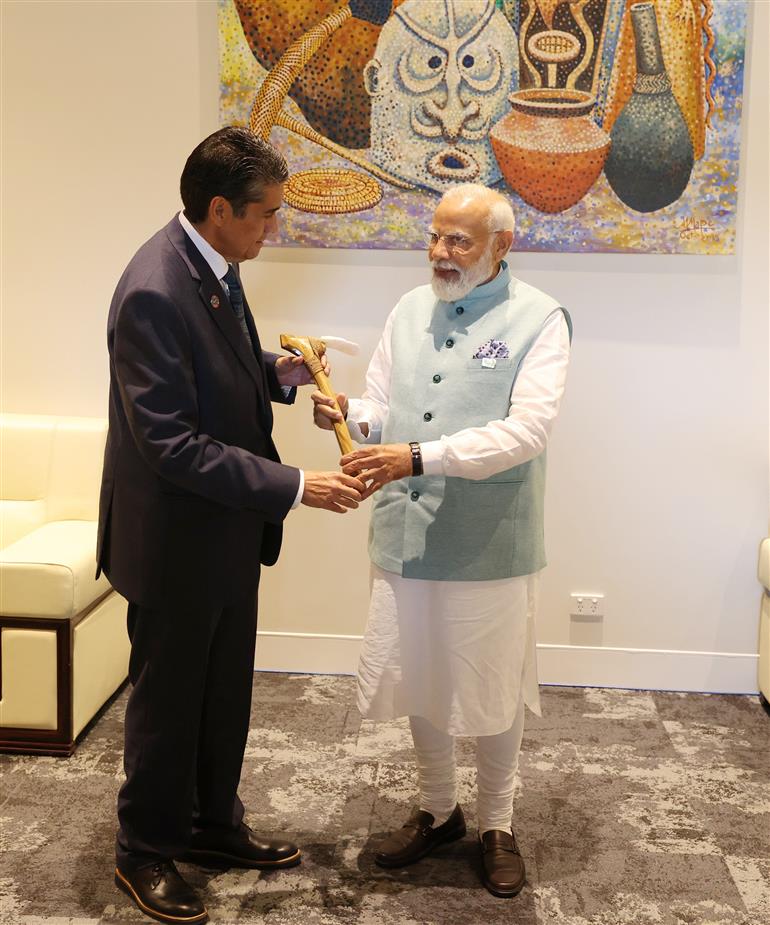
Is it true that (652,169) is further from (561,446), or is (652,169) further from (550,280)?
(561,446)

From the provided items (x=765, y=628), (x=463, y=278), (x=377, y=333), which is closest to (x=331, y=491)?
(x=463, y=278)

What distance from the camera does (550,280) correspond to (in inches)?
149

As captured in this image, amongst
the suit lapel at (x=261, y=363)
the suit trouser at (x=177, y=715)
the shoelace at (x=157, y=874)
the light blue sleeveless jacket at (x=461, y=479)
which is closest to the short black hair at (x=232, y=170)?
the suit lapel at (x=261, y=363)

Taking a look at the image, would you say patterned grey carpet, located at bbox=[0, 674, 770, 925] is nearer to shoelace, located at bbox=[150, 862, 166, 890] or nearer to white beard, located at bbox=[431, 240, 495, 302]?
shoelace, located at bbox=[150, 862, 166, 890]

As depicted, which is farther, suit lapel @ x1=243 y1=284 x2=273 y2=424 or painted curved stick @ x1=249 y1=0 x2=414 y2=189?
painted curved stick @ x1=249 y1=0 x2=414 y2=189

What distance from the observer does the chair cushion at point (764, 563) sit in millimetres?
3691

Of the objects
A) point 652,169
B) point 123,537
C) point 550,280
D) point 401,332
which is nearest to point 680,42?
point 652,169

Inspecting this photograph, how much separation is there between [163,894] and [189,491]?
2.97ft

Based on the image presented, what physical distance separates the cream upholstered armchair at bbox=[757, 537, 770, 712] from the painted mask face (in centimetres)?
157

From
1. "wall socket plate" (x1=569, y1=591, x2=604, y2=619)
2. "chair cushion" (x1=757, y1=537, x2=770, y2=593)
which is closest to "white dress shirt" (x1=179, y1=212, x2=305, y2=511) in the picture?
"wall socket plate" (x1=569, y1=591, x2=604, y2=619)

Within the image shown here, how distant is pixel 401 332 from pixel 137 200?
1.57 m

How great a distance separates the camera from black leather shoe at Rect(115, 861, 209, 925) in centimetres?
241
